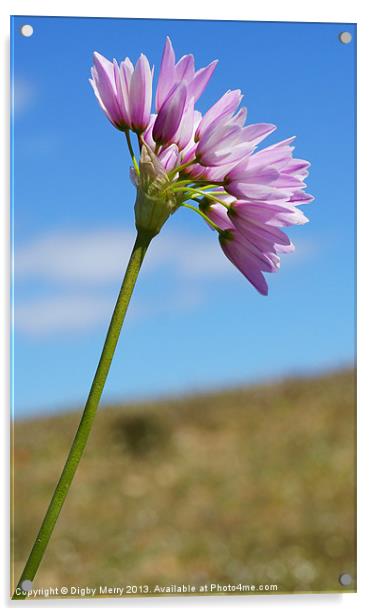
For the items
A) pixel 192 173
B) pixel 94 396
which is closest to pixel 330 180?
pixel 192 173

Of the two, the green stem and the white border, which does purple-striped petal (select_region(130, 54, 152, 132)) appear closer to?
the green stem

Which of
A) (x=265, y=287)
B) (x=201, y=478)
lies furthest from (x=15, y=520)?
(x=201, y=478)

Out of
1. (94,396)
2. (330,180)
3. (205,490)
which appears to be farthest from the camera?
(205,490)

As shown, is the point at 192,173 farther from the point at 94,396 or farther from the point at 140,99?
the point at 94,396

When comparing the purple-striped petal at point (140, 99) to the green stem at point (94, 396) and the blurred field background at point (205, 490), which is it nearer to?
the green stem at point (94, 396)

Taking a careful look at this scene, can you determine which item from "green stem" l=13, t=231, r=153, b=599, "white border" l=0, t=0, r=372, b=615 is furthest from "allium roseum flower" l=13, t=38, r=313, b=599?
"white border" l=0, t=0, r=372, b=615
